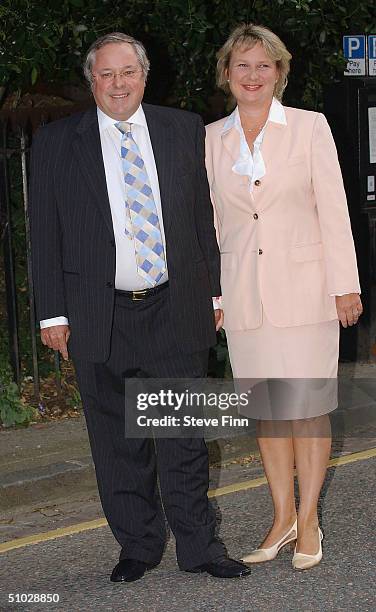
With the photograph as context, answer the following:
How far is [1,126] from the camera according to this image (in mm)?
7566

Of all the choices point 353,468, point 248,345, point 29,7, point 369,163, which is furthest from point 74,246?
point 369,163

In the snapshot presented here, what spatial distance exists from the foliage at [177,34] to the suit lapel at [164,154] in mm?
2745

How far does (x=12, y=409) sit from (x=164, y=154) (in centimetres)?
320

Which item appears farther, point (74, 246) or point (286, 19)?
point (286, 19)

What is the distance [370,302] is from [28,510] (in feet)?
12.0

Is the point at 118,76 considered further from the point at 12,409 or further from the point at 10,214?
the point at 10,214

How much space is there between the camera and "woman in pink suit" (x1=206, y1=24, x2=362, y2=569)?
4.71m

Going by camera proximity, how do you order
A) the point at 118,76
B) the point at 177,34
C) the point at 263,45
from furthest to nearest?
1. the point at 177,34
2. the point at 263,45
3. the point at 118,76

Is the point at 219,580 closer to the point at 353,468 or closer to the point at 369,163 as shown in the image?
the point at 353,468

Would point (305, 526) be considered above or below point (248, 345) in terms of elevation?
below

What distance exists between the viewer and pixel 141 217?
4.49 meters

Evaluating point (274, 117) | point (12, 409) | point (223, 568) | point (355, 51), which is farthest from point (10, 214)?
point (223, 568)

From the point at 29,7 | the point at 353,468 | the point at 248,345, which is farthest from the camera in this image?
the point at 29,7

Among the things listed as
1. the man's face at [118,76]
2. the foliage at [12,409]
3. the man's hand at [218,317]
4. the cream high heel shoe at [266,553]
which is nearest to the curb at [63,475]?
the foliage at [12,409]
